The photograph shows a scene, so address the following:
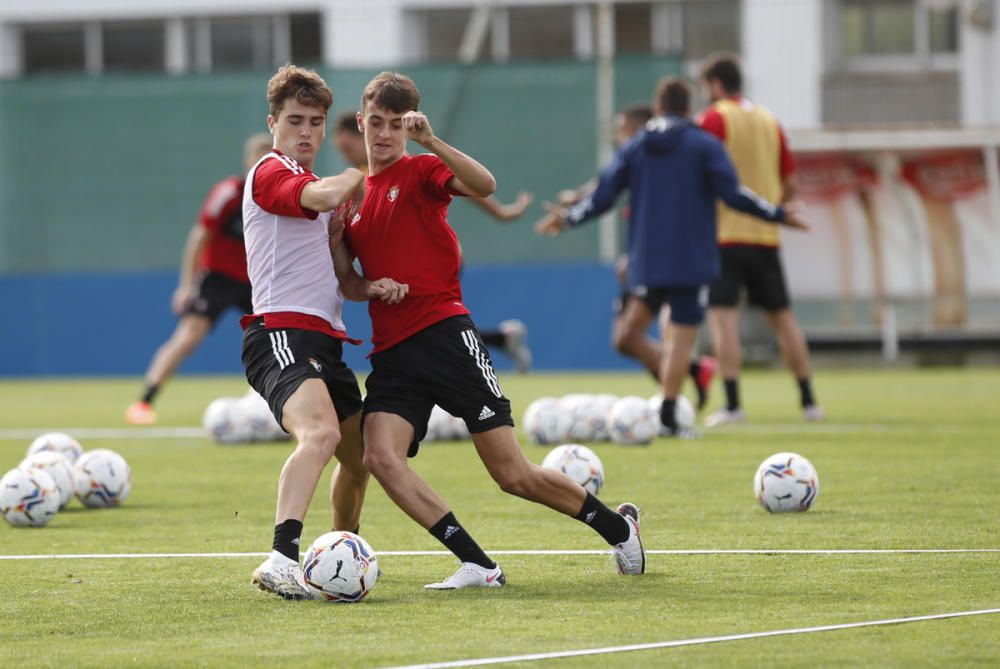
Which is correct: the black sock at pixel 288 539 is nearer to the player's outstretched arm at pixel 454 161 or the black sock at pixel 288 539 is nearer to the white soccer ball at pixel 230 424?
the player's outstretched arm at pixel 454 161

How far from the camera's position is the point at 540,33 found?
31891 mm

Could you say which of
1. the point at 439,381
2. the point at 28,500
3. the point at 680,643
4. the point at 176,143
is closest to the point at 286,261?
the point at 439,381

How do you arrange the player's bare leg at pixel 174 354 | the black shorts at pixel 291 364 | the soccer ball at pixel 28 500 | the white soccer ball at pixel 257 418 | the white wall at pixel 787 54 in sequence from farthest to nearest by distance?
the white wall at pixel 787 54 → the player's bare leg at pixel 174 354 → the white soccer ball at pixel 257 418 → the soccer ball at pixel 28 500 → the black shorts at pixel 291 364

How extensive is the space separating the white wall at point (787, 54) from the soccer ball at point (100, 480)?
66.6 feet

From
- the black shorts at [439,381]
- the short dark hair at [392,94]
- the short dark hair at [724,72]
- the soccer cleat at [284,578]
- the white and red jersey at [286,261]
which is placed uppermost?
the short dark hair at [724,72]

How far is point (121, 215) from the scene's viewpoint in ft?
78.1

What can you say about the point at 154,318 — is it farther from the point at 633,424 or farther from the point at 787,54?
the point at 633,424

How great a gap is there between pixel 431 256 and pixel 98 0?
1097 inches

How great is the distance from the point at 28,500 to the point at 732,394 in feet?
21.8

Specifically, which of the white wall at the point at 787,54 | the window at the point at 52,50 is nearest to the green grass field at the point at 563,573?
the white wall at the point at 787,54

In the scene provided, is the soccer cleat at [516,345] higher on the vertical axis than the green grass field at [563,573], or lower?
lower

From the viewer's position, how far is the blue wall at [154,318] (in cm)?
2284

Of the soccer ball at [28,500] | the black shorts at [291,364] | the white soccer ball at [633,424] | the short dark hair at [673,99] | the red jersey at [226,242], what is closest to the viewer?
the black shorts at [291,364]

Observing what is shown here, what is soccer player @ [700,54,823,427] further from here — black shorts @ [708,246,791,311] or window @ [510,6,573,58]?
window @ [510,6,573,58]
